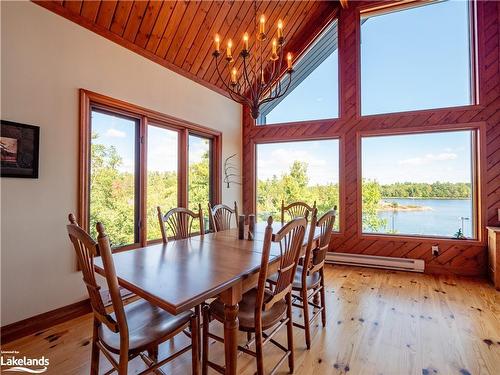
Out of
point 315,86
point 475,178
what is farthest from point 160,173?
point 475,178

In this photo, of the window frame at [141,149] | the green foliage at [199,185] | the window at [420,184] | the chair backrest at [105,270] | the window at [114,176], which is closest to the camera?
the chair backrest at [105,270]

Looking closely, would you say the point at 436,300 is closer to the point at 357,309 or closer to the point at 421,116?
the point at 357,309

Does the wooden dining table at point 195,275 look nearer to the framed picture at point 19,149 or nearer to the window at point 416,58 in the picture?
the framed picture at point 19,149

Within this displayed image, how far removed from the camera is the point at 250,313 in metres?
1.65

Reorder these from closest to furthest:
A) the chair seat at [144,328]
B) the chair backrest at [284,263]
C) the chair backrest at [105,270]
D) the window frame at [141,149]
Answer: the chair backrest at [105,270] → the chair seat at [144,328] → the chair backrest at [284,263] → the window frame at [141,149]

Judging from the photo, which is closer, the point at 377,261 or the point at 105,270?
the point at 105,270

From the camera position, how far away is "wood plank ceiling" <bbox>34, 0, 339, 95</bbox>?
2709mm

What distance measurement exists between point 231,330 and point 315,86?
4316 millimetres

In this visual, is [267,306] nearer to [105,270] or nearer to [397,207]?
[105,270]

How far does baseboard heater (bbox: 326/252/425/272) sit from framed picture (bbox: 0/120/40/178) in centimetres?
405

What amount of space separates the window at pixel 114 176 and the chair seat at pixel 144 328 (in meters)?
1.54

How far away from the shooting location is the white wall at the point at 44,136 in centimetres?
213

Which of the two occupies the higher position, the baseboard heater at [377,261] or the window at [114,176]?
the window at [114,176]

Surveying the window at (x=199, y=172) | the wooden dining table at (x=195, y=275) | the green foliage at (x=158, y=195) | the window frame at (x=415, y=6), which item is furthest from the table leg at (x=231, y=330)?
the window frame at (x=415, y=6)
